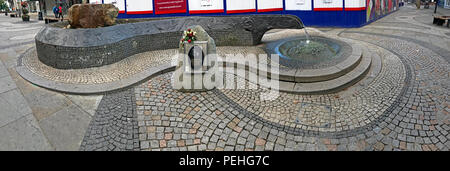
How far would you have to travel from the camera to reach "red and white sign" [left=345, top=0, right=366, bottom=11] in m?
14.5

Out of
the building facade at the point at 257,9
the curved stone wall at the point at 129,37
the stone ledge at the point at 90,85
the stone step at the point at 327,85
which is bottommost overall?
the stone step at the point at 327,85

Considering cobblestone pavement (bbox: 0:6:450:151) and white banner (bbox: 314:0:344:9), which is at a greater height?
white banner (bbox: 314:0:344:9)

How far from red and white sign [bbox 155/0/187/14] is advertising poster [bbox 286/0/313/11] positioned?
693cm

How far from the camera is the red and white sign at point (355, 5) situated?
1452cm

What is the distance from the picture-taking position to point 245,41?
9633 millimetres

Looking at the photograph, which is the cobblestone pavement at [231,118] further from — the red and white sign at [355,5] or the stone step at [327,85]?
the red and white sign at [355,5]

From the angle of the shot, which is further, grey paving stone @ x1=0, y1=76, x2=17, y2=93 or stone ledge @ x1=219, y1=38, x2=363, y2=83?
stone ledge @ x1=219, y1=38, x2=363, y2=83

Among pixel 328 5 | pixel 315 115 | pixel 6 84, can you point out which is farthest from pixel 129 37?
pixel 328 5

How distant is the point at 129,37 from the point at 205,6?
7.60m

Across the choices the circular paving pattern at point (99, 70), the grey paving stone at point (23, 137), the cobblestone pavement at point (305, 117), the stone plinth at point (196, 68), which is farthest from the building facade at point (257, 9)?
the grey paving stone at point (23, 137)

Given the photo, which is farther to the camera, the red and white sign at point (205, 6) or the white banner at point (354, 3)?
the red and white sign at point (205, 6)

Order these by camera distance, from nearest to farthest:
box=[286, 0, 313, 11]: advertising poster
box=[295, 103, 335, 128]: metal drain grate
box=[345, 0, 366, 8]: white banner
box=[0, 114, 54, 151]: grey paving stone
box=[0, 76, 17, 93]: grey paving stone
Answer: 1. box=[0, 114, 54, 151]: grey paving stone
2. box=[295, 103, 335, 128]: metal drain grate
3. box=[0, 76, 17, 93]: grey paving stone
4. box=[345, 0, 366, 8]: white banner
5. box=[286, 0, 313, 11]: advertising poster

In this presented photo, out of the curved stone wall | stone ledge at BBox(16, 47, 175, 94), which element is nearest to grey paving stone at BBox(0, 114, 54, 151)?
stone ledge at BBox(16, 47, 175, 94)

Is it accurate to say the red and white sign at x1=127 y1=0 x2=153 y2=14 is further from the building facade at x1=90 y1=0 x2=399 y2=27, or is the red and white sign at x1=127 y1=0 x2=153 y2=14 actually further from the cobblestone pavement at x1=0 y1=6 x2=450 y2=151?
the cobblestone pavement at x1=0 y1=6 x2=450 y2=151
